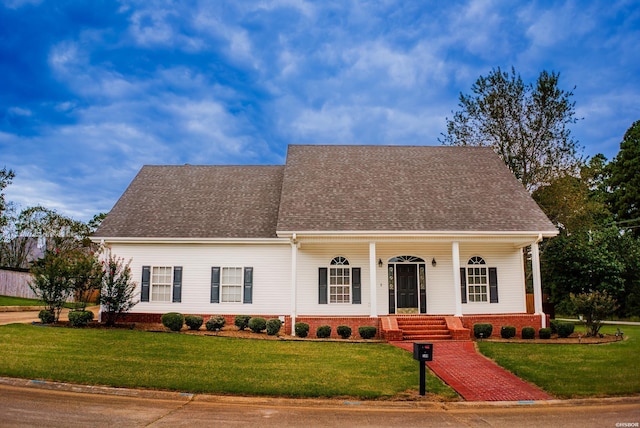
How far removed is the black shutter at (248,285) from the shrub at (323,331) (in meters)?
3.92

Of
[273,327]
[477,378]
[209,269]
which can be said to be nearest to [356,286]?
[273,327]

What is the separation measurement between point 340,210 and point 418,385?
1000cm

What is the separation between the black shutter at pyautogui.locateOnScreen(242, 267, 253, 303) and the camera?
63.9ft

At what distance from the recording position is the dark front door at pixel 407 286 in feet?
64.9

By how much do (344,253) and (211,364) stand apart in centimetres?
937

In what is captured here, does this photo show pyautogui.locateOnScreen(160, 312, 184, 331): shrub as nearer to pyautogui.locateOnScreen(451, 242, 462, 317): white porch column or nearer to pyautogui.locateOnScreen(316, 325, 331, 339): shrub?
pyautogui.locateOnScreen(316, 325, 331, 339): shrub

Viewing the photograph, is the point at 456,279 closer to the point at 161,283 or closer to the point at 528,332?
the point at 528,332

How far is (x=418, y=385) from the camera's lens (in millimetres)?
10141

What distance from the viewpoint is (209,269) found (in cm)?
1983

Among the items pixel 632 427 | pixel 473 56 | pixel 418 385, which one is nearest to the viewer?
pixel 632 427

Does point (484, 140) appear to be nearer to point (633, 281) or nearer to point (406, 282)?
point (633, 281)

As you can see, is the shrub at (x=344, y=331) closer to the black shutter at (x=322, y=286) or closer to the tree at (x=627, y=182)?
the black shutter at (x=322, y=286)

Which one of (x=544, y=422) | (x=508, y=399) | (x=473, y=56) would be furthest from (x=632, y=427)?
(x=473, y=56)

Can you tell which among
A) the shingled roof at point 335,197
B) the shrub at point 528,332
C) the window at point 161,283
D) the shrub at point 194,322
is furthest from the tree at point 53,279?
the shrub at point 528,332
